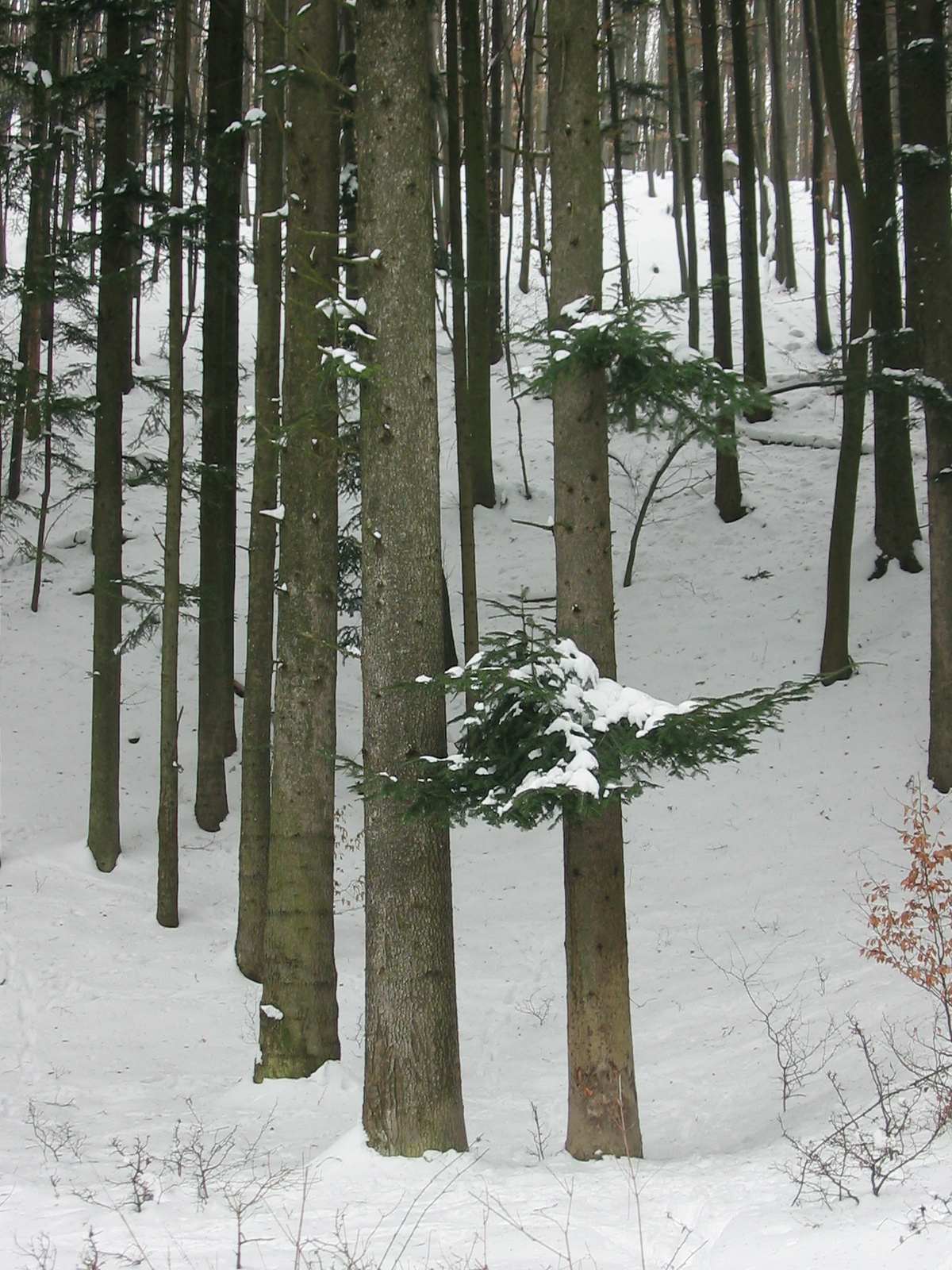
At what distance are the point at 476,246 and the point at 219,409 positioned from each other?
5907 millimetres

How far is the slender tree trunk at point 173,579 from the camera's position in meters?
10.0

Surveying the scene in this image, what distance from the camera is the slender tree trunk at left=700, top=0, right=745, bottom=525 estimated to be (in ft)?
52.2

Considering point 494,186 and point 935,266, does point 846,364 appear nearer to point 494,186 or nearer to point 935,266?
point 935,266

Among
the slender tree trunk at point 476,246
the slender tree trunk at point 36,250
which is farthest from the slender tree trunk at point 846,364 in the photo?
the slender tree trunk at point 36,250

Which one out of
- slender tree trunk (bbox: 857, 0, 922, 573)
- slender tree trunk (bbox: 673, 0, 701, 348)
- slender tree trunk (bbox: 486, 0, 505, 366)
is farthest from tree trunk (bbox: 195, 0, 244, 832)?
slender tree trunk (bbox: 673, 0, 701, 348)

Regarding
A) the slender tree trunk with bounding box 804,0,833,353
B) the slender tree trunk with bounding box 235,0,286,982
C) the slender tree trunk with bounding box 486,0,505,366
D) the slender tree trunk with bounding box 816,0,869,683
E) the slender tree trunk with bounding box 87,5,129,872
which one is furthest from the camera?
the slender tree trunk with bounding box 804,0,833,353

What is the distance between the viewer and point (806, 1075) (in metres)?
7.05

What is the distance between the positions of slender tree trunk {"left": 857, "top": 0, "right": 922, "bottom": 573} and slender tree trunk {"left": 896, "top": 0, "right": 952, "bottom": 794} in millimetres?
389

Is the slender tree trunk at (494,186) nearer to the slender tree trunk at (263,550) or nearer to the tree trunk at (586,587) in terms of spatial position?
the slender tree trunk at (263,550)

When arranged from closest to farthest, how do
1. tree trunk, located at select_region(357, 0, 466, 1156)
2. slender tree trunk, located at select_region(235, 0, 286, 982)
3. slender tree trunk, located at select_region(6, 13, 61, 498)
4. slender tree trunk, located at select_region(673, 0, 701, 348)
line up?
tree trunk, located at select_region(357, 0, 466, 1156)
slender tree trunk, located at select_region(235, 0, 286, 982)
slender tree trunk, located at select_region(6, 13, 61, 498)
slender tree trunk, located at select_region(673, 0, 701, 348)

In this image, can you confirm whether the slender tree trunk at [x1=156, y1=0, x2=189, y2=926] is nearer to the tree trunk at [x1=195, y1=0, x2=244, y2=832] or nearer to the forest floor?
the tree trunk at [x1=195, y1=0, x2=244, y2=832]

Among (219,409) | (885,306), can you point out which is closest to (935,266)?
(885,306)

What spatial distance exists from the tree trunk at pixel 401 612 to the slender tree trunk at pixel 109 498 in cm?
613

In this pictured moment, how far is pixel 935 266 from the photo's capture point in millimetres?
10055
